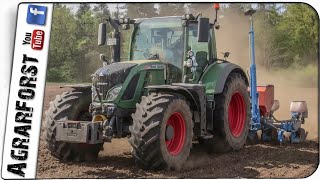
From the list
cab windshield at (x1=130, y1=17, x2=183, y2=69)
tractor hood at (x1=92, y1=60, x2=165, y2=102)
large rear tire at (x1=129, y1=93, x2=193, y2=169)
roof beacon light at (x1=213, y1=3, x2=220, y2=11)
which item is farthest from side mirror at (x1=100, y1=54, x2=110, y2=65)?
roof beacon light at (x1=213, y1=3, x2=220, y2=11)

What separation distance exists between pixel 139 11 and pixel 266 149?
113 inches

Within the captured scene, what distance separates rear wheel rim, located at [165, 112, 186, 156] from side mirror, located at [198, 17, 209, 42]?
98 cm

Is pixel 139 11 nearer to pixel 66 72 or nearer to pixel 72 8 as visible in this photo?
pixel 72 8

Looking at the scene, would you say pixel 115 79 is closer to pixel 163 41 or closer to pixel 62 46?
pixel 62 46

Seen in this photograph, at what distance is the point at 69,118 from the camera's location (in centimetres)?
734

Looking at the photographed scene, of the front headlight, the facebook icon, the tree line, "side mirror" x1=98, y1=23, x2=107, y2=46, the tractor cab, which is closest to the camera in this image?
the facebook icon

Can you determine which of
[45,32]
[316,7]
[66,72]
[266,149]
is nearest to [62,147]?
[66,72]

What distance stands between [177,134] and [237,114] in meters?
1.78

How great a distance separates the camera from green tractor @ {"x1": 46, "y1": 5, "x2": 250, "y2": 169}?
6598 millimetres

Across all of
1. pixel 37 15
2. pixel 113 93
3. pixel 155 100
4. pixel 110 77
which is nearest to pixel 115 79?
pixel 110 77

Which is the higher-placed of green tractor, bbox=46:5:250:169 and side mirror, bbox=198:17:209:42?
side mirror, bbox=198:17:209:42

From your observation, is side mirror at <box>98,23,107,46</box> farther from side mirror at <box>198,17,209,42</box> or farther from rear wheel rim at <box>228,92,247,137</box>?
rear wheel rim at <box>228,92,247,137</box>

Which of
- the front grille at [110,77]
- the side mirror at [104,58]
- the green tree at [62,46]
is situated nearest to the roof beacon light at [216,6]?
the front grille at [110,77]

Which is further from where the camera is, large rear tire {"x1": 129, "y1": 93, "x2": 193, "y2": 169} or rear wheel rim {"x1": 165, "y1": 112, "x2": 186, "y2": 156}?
rear wheel rim {"x1": 165, "y1": 112, "x2": 186, "y2": 156}
